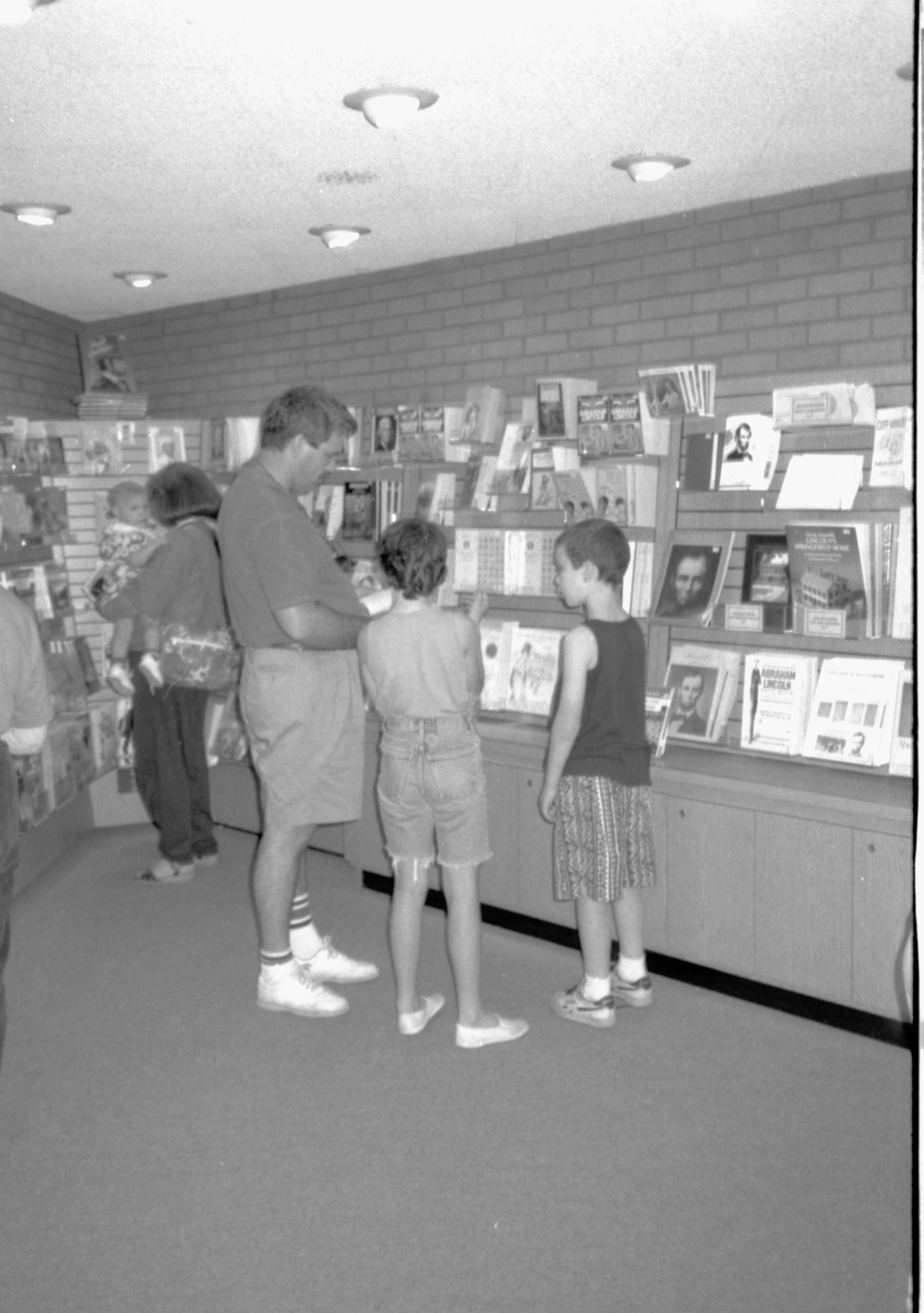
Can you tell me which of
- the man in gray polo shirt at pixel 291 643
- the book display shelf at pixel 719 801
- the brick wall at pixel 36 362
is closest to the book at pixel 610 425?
the book display shelf at pixel 719 801

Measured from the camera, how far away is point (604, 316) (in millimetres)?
5141

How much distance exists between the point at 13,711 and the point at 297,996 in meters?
1.35

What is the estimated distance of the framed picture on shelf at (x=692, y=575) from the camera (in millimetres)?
4078

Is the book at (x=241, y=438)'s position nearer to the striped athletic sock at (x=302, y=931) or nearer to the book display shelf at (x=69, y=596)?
the book display shelf at (x=69, y=596)

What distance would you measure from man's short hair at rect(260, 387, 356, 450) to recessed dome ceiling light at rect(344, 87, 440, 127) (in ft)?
2.64

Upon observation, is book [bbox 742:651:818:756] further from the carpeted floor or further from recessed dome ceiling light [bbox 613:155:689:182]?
recessed dome ceiling light [bbox 613:155:689:182]

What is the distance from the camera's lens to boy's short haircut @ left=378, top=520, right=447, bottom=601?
10.6ft

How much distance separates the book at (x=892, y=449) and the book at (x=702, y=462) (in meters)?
0.54

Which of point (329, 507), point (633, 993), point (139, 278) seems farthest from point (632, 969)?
point (139, 278)

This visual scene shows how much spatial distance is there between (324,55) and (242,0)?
0.37 metres

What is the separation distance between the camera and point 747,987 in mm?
3801

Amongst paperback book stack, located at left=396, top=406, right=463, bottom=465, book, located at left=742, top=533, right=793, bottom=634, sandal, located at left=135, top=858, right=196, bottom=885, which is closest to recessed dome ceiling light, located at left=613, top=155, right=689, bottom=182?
book, located at left=742, top=533, right=793, bottom=634

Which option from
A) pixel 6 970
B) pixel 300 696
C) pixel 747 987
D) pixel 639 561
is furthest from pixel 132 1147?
pixel 639 561

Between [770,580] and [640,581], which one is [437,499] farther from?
[770,580]
